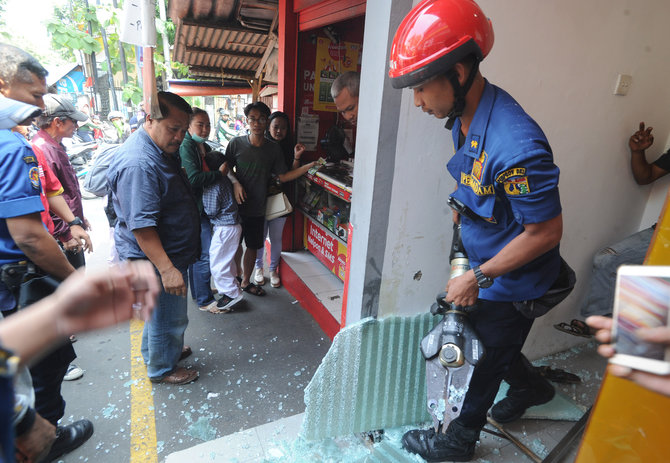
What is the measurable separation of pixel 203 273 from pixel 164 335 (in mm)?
1203

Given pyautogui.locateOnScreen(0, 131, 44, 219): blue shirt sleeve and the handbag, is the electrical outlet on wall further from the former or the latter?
pyautogui.locateOnScreen(0, 131, 44, 219): blue shirt sleeve

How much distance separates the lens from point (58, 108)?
3.34 metres

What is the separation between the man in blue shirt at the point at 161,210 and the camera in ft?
7.43

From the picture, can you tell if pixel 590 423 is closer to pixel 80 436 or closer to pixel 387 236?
pixel 387 236

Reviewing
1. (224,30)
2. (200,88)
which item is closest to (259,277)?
(224,30)

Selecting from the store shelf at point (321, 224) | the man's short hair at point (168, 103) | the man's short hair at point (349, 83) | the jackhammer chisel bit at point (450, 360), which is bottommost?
the store shelf at point (321, 224)

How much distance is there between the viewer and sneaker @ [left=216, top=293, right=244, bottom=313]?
3.96 m

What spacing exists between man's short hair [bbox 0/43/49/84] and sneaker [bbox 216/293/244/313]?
257cm

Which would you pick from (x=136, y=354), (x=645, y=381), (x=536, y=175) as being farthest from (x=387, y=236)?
(x=136, y=354)

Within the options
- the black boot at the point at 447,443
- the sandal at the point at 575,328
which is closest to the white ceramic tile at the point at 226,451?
the black boot at the point at 447,443

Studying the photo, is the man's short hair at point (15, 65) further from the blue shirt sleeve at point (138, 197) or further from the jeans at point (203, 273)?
the jeans at point (203, 273)

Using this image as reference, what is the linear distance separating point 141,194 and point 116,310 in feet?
4.93

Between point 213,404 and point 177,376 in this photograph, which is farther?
point 177,376

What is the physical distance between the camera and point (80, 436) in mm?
2340
